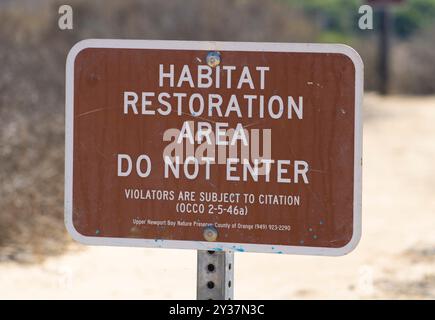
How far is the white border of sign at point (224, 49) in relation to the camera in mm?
2527

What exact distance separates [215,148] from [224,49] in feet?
0.80

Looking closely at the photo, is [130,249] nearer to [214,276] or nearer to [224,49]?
[214,276]

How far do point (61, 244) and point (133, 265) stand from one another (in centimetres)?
67

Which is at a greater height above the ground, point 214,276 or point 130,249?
point 214,276

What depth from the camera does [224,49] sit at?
2.57 metres

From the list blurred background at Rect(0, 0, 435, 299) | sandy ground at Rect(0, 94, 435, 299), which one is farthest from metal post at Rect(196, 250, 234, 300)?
sandy ground at Rect(0, 94, 435, 299)

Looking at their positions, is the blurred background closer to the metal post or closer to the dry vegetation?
the dry vegetation

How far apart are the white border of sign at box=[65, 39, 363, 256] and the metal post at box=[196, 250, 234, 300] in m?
0.06

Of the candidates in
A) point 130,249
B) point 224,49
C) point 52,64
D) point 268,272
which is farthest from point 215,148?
point 52,64

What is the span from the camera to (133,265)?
6.76 metres

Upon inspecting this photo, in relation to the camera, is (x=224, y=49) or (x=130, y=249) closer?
(x=224, y=49)

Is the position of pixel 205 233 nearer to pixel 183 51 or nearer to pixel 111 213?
pixel 111 213

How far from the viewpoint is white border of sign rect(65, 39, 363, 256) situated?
99.5 inches

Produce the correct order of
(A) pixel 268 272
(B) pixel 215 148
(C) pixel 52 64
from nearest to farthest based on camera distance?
(B) pixel 215 148
(A) pixel 268 272
(C) pixel 52 64
